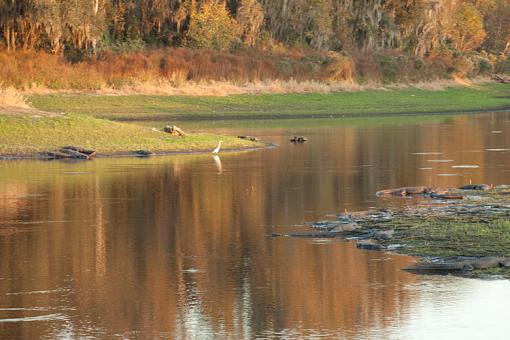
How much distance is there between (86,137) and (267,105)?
80.8ft

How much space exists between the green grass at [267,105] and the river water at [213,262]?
937 inches

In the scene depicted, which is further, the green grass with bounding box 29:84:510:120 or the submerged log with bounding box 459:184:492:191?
the green grass with bounding box 29:84:510:120

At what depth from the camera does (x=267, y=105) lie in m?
60.2

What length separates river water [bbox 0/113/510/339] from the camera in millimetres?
12344

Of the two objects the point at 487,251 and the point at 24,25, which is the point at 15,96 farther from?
the point at 487,251

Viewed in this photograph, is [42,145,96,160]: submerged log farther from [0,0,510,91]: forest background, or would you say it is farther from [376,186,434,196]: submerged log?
[0,0,510,91]: forest background

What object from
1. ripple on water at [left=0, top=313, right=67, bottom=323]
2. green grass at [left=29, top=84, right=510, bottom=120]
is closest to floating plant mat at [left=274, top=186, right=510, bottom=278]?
ripple on water at [left=0, top=313, right=67, bottom=323]

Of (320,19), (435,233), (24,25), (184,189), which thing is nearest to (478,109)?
(320,19)

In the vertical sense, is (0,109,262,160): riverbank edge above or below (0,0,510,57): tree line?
below

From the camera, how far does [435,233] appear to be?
1769 cm

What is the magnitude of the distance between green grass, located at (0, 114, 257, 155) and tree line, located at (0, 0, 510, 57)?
24.0 m

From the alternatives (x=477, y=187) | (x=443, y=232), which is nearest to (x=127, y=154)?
(x=477, y=187)

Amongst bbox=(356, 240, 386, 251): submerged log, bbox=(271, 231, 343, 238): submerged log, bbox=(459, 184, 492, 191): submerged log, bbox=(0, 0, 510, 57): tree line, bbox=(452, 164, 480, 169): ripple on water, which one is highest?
bbox=(0, 0, 510, 57): tree line

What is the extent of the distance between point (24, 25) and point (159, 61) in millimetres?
7537
